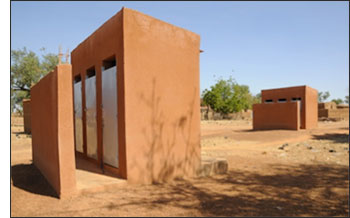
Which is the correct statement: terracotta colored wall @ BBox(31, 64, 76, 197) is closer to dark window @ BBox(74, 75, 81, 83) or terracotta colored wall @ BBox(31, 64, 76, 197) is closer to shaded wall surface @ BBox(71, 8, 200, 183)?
shaded wall surface @ BBox(71, 8, 200, 183)

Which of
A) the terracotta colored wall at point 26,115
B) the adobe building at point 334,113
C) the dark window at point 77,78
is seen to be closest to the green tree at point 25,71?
the terracotta colored wall at point 26,115

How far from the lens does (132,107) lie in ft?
18.3

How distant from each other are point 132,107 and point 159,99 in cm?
77

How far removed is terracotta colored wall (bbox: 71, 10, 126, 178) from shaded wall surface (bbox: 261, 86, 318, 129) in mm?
18161

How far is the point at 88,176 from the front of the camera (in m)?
5.76

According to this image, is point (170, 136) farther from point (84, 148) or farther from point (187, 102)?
point (84, 148)

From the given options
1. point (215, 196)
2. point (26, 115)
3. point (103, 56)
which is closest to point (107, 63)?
point (103, 56)

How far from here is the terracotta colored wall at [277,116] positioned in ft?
64.2

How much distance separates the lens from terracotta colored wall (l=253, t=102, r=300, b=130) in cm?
1956

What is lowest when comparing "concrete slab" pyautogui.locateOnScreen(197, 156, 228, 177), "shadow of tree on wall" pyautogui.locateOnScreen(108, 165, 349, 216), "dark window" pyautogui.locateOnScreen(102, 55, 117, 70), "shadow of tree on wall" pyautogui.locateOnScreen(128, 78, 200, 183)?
"shadow of tree on wall" pyautogui.locateOnScreen(108, 165, 349, 216)

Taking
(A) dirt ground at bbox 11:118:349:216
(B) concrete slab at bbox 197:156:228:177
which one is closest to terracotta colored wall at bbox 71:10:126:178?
(A) dirt ground at bbox 11:118:349:216

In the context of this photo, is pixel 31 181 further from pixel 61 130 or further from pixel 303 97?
pixel 303 97

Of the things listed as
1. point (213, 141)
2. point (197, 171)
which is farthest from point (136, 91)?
point (213, 141)
